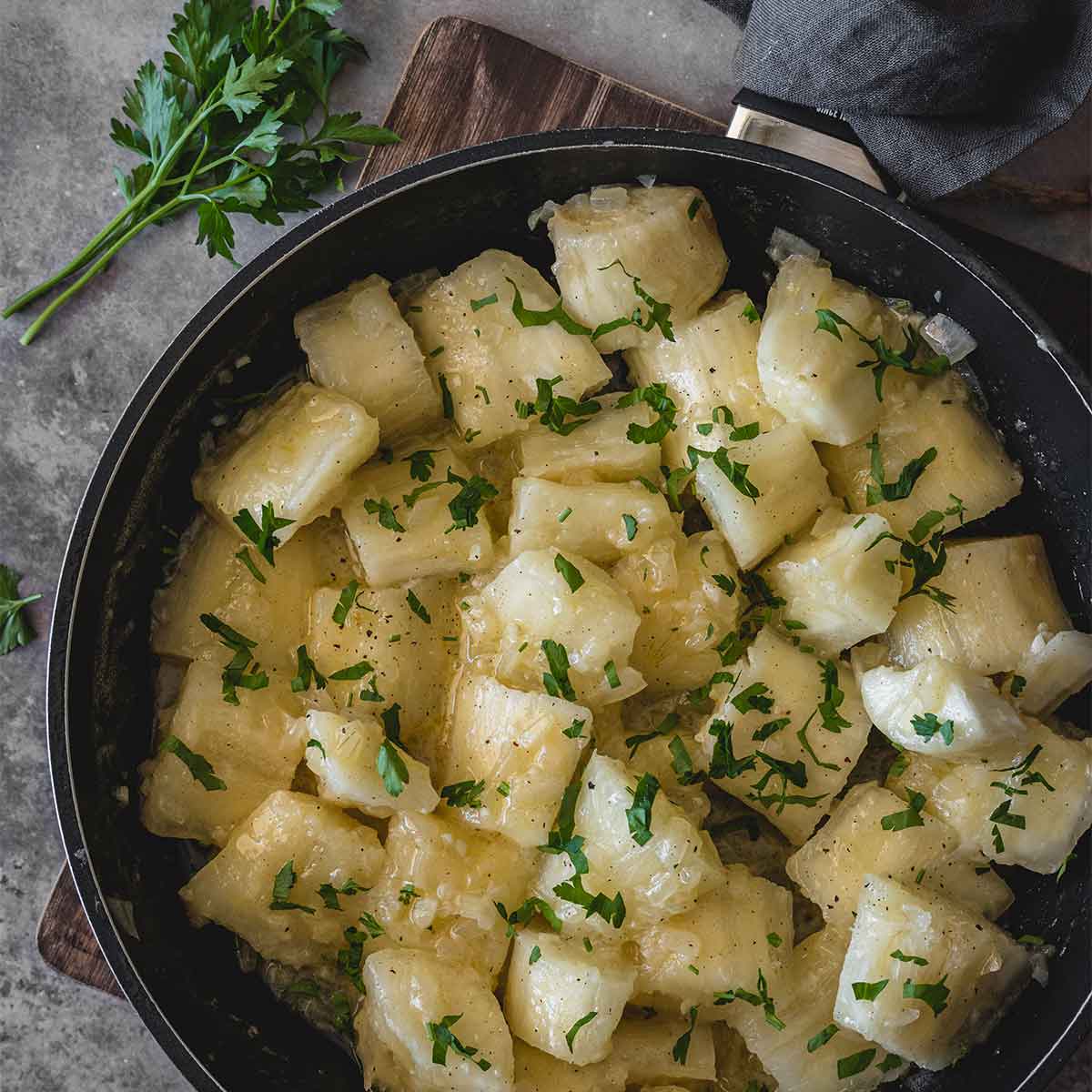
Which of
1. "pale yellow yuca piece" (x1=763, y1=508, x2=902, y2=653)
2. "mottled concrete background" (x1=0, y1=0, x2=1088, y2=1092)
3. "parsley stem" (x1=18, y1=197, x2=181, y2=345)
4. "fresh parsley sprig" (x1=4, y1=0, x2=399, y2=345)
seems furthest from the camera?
"mottled concrete background" (x1=0, y1=0, x2=1088, y2=1092)

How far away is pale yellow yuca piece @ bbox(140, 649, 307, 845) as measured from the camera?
1930 mm

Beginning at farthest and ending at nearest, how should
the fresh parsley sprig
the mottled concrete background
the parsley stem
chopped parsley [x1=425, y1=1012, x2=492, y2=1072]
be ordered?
the mottled concrete background, the parsley stem, the fresh parsley sprig, chopped parsley [x1=425, y1=1012, x2=492, y2=1072]

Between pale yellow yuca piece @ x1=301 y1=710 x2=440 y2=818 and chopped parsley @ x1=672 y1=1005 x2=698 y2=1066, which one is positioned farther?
chopped parsley @ x1=672 y1=1005 x2=698 y2=1066

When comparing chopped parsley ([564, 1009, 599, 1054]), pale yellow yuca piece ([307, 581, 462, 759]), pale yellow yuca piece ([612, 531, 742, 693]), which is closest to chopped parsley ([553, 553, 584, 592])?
pale yellow yuca piece ([612, 531, 742, 693])

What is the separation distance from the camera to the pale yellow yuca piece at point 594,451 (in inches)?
77.9

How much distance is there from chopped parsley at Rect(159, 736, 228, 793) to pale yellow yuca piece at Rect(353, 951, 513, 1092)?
394mm

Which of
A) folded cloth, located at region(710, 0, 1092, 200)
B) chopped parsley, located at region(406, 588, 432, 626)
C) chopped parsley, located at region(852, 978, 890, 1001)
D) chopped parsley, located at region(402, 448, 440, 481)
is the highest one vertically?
folded cloth, located at region(710, 0, 1092, 200)

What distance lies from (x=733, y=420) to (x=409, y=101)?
94 cm

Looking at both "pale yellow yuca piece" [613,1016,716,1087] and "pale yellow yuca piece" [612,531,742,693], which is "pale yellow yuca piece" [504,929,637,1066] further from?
"pale yellow yuca piece" [612,531,742,693]

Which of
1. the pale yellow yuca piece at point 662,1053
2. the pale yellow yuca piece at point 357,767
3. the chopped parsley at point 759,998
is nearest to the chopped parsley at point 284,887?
the pale yellow yuca piece at point 357,767

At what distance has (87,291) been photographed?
234cm

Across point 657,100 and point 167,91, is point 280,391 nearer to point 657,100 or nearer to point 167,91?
point 167,91

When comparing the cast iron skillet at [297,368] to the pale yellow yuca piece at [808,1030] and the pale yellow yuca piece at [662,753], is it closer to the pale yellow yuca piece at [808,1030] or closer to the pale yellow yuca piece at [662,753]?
the pale yellow yuca piece at [808,1030]

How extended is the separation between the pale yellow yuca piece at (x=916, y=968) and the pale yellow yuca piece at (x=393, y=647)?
82cm
